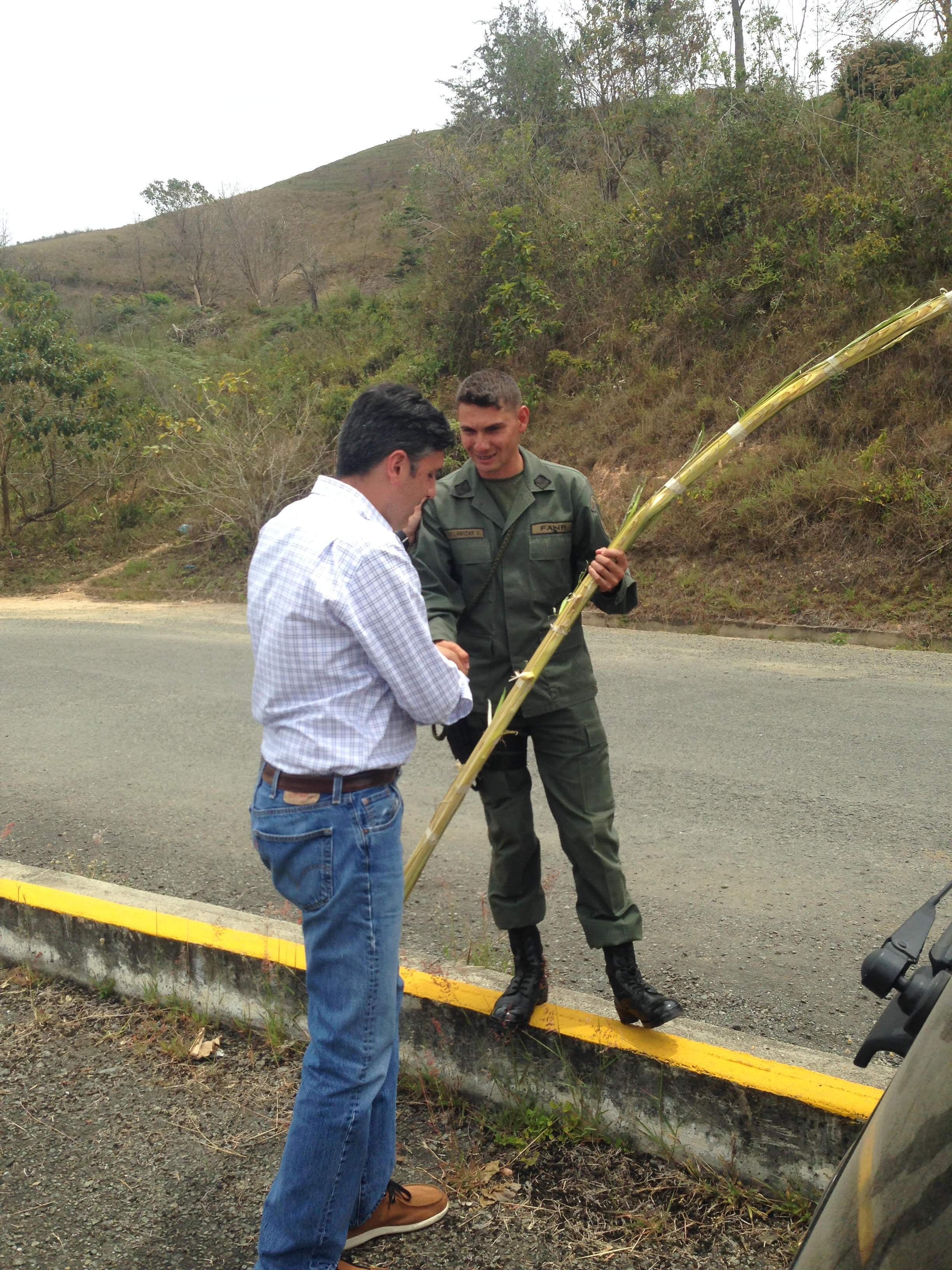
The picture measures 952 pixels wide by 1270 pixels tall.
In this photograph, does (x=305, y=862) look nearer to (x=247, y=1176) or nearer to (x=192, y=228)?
(x=247, y=1176)

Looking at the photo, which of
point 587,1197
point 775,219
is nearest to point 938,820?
point 587,1197

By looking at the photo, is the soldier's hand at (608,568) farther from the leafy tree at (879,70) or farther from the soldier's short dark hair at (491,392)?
the leafy tree at (879,70)

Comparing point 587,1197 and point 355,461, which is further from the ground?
point 355,461

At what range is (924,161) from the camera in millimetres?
13578

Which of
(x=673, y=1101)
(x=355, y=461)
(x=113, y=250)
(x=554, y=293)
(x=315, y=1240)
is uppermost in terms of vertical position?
(x=113, y=250)

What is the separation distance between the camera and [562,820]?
3111 millimetres

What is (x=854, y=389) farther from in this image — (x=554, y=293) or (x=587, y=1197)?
(x=587, y=1197)

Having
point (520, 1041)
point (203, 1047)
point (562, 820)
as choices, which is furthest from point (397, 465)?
point (203, 1047)

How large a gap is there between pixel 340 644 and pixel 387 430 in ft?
1.56

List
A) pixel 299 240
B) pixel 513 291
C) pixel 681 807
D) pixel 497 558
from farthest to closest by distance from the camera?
pixel 299 240 < pixel 513 291 < pixel 681 807 < pixel 497 558

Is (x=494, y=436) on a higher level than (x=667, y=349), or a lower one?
lower

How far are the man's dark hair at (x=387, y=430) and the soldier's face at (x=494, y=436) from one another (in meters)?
0.75

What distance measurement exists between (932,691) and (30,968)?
245 inches

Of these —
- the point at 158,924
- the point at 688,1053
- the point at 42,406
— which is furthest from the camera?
the point at 42,406
